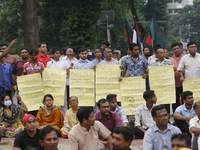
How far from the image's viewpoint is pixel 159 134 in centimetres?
685

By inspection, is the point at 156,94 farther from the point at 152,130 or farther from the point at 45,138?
the point at 45,138

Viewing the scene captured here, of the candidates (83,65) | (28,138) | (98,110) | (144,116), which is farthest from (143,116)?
(28,138)

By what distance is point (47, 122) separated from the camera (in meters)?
10.4

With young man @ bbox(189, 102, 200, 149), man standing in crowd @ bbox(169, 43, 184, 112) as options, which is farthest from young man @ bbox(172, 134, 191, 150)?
man standing in crowd @ bbox(169, 43, 184, 112)

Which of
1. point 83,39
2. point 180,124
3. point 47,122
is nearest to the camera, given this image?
point 180,124

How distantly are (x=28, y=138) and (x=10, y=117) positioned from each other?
120 inches

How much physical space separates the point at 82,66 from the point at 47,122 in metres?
1.51

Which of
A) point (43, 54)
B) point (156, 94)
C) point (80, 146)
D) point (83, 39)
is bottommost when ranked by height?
point (80, 146)

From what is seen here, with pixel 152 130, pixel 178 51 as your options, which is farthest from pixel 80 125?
pixel 178 51

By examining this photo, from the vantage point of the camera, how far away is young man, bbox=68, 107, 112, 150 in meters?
7.04

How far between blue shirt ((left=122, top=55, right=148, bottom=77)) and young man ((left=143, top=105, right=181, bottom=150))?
3.51 meters

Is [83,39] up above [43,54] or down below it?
above

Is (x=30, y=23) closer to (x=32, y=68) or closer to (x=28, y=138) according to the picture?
(x=32, y=68)

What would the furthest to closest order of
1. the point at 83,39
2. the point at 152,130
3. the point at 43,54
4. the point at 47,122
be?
the point at 83,39 < the point at 43,54 < the point at 47,122 < the point at 152,130
